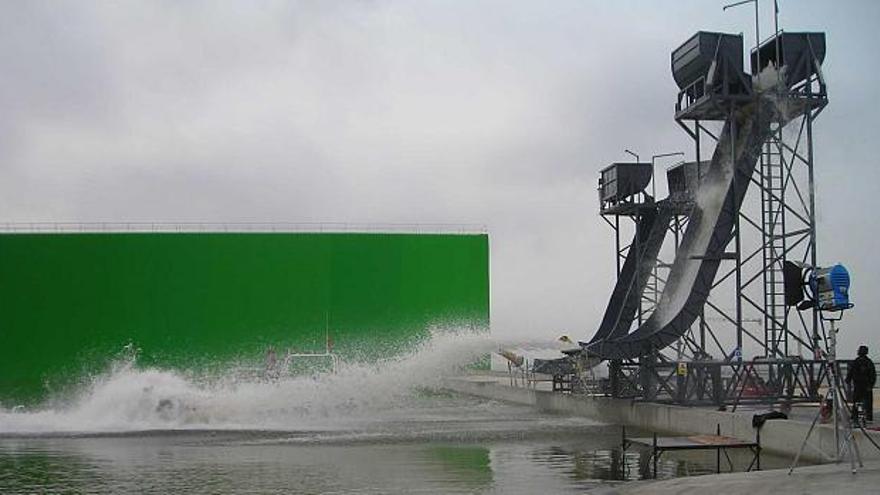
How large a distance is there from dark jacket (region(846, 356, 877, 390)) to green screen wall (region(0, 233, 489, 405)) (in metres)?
29.4

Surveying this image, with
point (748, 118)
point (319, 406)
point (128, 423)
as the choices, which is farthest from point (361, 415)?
point (748, 118)

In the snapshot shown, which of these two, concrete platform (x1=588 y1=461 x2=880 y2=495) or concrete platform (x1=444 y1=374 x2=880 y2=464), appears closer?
concrete platform (x1=588 y1=461 x2=880 y2=495)

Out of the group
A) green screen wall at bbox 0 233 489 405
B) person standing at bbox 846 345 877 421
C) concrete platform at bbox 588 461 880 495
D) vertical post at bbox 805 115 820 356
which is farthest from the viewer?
green screen wall at bbox 0 233 489 405

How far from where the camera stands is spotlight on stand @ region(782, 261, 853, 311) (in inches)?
520

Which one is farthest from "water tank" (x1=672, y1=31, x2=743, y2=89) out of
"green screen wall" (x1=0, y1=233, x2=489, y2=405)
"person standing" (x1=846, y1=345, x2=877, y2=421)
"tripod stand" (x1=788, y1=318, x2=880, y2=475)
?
"green screen wall" (x1=0, y1=233, x2=489, y2=405)

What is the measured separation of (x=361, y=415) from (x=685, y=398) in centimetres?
891

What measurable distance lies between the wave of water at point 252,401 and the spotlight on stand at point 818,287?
12928mm

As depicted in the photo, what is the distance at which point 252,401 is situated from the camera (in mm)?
28656

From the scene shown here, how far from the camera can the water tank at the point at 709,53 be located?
82.6 feet

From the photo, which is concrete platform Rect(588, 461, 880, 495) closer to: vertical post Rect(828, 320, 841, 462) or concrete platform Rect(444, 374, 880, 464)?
vertical post Rect(828, 320, 841, 462)

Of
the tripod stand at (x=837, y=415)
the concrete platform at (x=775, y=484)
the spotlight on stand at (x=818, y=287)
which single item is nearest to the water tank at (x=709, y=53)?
the spotlight on stand at (x=818, y=287)

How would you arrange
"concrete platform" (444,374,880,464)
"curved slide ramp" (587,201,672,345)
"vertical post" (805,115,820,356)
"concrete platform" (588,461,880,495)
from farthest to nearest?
"curved slide ramp" (587,201,672,345) < "vertical post" (805,115,820,356) < "concrete platform" (444,374,880,464) < "concrete platform" (588,461,880,495)

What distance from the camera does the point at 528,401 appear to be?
32531 millimetres

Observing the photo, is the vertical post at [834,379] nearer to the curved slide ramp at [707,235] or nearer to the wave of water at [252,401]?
the curved slide ramp at [707,235]
